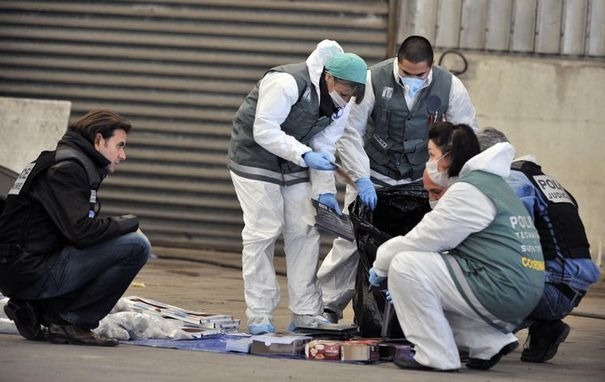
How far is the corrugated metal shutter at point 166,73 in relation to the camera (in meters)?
12.9

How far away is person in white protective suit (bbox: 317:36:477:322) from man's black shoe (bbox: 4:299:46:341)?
6.83 ft

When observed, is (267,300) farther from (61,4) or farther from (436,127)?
(61,4)

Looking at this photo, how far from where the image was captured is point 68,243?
6.75 meters

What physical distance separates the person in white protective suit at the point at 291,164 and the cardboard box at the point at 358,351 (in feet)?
3.26

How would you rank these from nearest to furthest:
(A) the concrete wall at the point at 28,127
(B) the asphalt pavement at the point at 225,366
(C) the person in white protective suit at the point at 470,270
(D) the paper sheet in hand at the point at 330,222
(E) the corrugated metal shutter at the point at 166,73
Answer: (B) the asphalt pavement at the point at 225,366 < (C) the person in white protective suit at the point at 470,270 < (D) the paper sheet in hand at the point at 330,222 < (A) the concrete wall at the point at 28,127 < (E) the corrugated metal shutter at the point at 166,73

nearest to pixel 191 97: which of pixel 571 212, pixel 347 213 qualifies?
pixel 347 213

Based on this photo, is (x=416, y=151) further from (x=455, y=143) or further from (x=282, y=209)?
(x=455, y=143)

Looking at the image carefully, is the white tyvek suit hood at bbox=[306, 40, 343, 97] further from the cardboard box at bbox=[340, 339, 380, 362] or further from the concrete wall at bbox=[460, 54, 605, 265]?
the concrete wall at bbox=[460, 54, 605, 265]

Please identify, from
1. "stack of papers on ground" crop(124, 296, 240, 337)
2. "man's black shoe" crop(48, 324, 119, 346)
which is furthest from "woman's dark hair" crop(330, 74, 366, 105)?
"man's black shoe" crop(48, 324, 119, 346)

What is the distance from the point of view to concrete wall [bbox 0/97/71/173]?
494 inches

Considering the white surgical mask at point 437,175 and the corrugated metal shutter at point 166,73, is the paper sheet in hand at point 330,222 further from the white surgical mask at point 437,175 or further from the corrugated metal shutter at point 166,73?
the corrugated metal shutter at point 166,73

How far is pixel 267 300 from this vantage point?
783 centimetres

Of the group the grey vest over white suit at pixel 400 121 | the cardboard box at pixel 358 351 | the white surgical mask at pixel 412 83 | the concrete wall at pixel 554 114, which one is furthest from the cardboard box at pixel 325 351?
the concrete wall at pixel 554 114

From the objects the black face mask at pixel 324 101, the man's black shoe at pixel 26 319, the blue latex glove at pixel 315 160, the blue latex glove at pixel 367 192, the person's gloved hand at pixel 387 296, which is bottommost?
the man's black shoe at pixel 26 319
